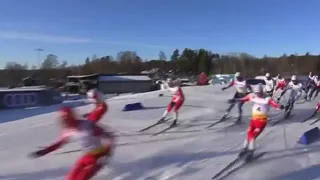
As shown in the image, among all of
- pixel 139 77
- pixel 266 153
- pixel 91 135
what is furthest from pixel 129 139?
pixel 139 77

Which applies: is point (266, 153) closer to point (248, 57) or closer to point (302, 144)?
point (302, 144)

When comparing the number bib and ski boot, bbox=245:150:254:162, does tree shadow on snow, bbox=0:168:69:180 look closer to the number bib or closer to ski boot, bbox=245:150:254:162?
ski boot, bbox=245:150:254:162

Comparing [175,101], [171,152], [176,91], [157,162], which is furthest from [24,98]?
[157,162]

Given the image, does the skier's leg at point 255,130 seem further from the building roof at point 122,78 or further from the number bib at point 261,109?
the building roof at point 122,78

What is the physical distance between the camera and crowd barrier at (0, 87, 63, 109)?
23578 mm

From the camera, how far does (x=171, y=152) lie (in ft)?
33.2

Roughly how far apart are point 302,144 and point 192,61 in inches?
3989

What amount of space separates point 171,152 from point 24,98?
55.0 feet

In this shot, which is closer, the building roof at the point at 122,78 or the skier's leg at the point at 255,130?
the skier's leg at the point at 255,130

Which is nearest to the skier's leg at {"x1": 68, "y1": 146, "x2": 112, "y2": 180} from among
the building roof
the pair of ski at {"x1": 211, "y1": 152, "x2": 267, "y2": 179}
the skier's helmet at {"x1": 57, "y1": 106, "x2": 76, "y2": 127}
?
the skier's helmet at {"x1": 57, "y1": 106, "x2": 76, "y2": 127}

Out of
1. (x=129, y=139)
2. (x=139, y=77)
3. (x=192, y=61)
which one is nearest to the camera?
(x=129, y=139)

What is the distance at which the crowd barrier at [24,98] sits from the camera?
23578mm

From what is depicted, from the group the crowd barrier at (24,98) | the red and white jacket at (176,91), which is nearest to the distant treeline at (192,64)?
the crowd barrier at (24,98)

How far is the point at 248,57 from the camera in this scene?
367ft
